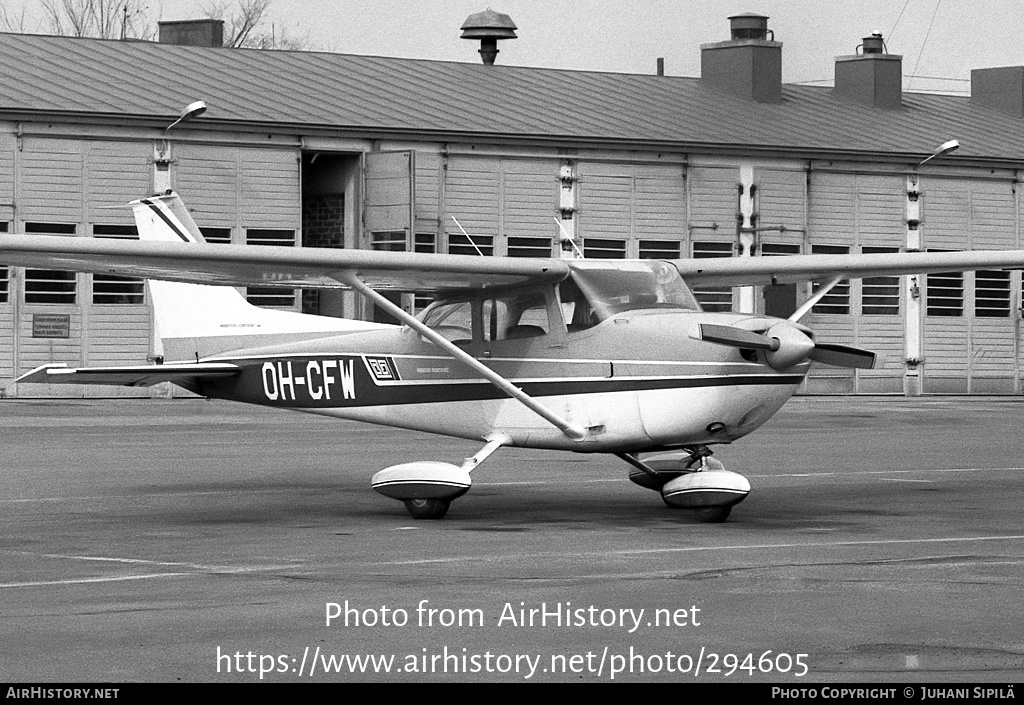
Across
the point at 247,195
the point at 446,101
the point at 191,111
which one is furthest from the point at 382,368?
the point at 446,101

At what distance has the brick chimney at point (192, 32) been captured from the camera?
42.5 metres

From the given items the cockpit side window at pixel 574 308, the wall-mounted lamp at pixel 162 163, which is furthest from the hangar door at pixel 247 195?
the cockpit side window at pixel 574 308

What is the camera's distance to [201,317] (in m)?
16.2

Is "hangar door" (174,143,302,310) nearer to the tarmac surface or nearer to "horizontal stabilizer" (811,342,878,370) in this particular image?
the tarmac surface

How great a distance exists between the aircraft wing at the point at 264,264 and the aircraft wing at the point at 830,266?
81.8 inches

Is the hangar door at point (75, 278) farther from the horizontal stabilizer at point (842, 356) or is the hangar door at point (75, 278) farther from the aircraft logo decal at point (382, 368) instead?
the horizontal stabilizer at point (842, 356)

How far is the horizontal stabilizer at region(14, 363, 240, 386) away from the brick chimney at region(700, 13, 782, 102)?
2979 centimetres

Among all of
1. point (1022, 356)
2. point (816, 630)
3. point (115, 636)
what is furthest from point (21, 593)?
point (1022, 356)

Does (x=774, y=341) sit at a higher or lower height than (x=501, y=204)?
lower

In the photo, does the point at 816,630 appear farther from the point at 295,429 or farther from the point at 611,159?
the point at 611,159

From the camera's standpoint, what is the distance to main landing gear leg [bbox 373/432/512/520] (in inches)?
507

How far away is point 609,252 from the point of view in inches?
1496

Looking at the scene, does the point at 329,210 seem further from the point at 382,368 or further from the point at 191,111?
the point at 382,368

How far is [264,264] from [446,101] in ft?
83.0
